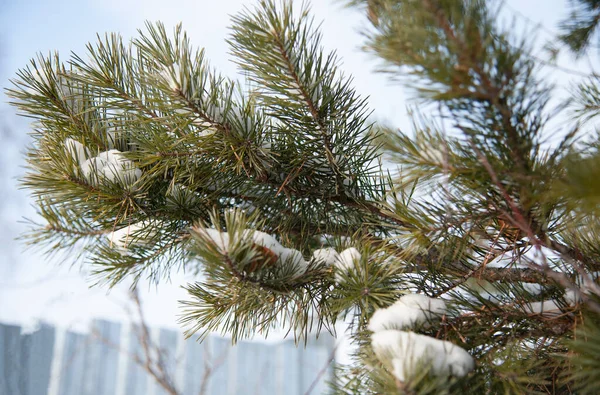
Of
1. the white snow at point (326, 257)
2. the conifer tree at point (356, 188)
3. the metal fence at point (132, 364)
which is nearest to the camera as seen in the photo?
the conifer tree at point (356, 188)

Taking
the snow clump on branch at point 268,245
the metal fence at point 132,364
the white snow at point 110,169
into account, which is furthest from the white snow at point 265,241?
the metal fence at point 132,364

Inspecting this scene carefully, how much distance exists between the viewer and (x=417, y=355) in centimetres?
28

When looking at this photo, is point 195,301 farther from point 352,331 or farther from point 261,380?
point 261,380

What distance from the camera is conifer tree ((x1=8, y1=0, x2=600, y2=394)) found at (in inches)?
10.4

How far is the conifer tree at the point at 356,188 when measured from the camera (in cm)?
26

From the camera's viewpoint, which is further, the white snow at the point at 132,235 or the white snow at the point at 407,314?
the white snow at the point at 132,235

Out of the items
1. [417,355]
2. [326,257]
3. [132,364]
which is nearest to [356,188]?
[326,257]

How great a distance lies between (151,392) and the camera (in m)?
2.00

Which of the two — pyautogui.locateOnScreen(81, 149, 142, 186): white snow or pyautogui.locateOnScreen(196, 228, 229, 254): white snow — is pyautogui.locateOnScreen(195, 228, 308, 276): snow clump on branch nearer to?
pyautogui.locateOnScreen(196, 228, 229, 254): white snow

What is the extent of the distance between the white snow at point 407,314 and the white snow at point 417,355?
0.9 inches

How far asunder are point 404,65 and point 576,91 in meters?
0.28

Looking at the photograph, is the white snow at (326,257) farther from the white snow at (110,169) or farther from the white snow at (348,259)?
the white snow at (110,169)

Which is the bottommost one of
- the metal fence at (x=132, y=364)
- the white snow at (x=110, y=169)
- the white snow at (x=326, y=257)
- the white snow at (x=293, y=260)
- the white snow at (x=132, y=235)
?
the metal fence at (x=132, y=364)

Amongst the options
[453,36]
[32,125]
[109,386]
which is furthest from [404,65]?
[109,386]
